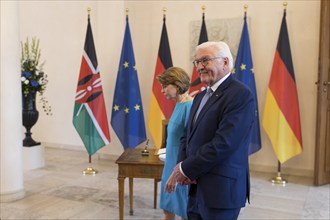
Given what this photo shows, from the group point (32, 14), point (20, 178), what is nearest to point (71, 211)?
point (20, 178)

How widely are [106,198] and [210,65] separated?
2.70 m

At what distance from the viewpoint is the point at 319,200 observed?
3.90 meters

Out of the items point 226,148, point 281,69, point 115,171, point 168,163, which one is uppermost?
point 281,69

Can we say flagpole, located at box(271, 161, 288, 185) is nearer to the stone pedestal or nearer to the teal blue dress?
the teal blue dress

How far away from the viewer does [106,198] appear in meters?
3.96

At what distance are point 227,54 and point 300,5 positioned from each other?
11.5 feet

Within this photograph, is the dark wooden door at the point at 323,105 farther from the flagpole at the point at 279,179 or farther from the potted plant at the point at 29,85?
the potted plant at the point at 29,85

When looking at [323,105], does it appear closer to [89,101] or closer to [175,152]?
[175,152]

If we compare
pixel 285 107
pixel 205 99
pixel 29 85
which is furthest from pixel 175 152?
pixel 29 85

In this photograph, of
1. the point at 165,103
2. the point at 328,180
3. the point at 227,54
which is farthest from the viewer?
the point at 165,103

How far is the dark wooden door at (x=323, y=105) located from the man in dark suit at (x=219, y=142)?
2.98m

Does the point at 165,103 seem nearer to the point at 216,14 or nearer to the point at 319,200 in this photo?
the point at 216,14

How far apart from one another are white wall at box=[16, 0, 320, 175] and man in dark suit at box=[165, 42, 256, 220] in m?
3.41

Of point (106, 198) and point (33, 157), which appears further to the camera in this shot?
point (33, 157)
